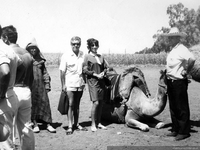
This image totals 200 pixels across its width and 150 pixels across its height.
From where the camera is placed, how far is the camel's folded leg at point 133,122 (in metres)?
6.25

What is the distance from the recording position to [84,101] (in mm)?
10586

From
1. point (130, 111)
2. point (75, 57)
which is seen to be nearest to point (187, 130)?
point (130, 111)

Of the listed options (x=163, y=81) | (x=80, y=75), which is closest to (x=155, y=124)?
(x=163, y=81)

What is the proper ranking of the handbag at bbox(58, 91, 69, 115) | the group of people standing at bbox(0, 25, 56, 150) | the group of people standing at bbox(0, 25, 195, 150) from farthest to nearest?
the handbag at bbox(58, 91, 69, 115) → the group of people standing at bbox(0, 25, 195, 150) → the group of people standing at bbox(0, 25, 56, 150)

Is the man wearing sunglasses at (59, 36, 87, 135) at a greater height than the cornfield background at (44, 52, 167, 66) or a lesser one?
greater

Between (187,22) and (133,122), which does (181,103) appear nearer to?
(133,122)

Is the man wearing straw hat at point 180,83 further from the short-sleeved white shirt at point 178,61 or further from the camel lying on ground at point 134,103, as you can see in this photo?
the camel lying on ground at point 134,103

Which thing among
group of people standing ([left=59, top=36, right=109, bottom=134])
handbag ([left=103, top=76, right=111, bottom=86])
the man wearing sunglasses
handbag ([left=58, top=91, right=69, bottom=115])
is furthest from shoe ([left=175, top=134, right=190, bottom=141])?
handbag ([left=58, top=91, right=69, bottom=115])

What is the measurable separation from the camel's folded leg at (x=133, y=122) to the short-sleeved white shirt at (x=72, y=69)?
1.46 metres

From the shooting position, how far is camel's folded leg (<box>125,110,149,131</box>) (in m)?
6.25

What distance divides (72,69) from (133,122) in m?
1.94

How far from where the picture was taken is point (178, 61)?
18.5 feet

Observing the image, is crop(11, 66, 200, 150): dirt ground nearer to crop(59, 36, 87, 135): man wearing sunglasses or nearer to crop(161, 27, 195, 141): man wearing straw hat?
crop(161, 27, 195, 141): man wearing straw hat

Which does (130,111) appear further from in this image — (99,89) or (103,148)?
(103,148)
